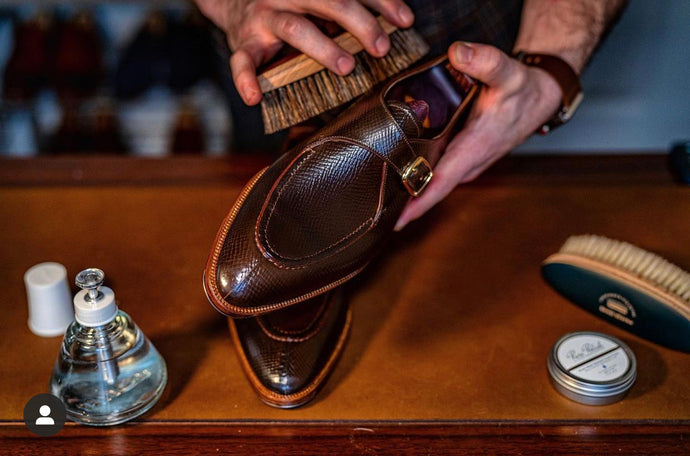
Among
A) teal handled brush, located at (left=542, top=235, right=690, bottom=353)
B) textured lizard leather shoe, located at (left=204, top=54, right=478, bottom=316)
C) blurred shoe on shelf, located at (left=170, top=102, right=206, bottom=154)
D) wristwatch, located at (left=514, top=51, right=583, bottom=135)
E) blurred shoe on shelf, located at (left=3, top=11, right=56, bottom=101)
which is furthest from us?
blurred shoe on shelf, located at (left=170, top=102, right=206, bottom=154)

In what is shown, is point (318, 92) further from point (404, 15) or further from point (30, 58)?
point (30, 58)

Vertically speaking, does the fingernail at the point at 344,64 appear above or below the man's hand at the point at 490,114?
above

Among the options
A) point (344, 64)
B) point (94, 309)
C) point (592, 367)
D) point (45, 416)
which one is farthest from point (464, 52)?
point (45, 416)

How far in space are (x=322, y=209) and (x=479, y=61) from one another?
27 centimetres

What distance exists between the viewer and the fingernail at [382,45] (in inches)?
31.4

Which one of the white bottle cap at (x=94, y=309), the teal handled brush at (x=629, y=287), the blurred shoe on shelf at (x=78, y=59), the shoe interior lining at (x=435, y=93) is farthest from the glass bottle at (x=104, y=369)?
the blurred shoe on shelf at (x=78, y=59)

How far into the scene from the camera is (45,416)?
2.23 ft

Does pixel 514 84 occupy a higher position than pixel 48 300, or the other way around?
pixel 514 84

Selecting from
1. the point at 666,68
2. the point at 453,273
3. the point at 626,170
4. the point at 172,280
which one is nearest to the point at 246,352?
the point at 172,280

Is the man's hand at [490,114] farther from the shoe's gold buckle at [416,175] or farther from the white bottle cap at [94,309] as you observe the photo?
the white bottle cap at [94,309]

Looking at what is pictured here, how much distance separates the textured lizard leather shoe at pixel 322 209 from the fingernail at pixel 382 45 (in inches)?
3.6

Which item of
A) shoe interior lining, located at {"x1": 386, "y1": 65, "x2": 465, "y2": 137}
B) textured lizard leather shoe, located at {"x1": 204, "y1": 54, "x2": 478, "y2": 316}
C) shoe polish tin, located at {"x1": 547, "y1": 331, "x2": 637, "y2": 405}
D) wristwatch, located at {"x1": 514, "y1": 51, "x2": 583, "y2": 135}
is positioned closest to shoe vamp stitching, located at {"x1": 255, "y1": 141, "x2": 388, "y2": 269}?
textured lizard leather shoe, located at {"x1": 204, "y1": 54, "x2": 478, "y2": 316}

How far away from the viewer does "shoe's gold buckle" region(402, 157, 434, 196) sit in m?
0.69

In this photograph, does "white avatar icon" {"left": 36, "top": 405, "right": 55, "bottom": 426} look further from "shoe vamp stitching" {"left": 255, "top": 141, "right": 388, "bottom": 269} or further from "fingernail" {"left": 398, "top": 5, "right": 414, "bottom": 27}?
"fingernail" {"left": 398, "top": 5, "right": 414, "bottom": 27}
